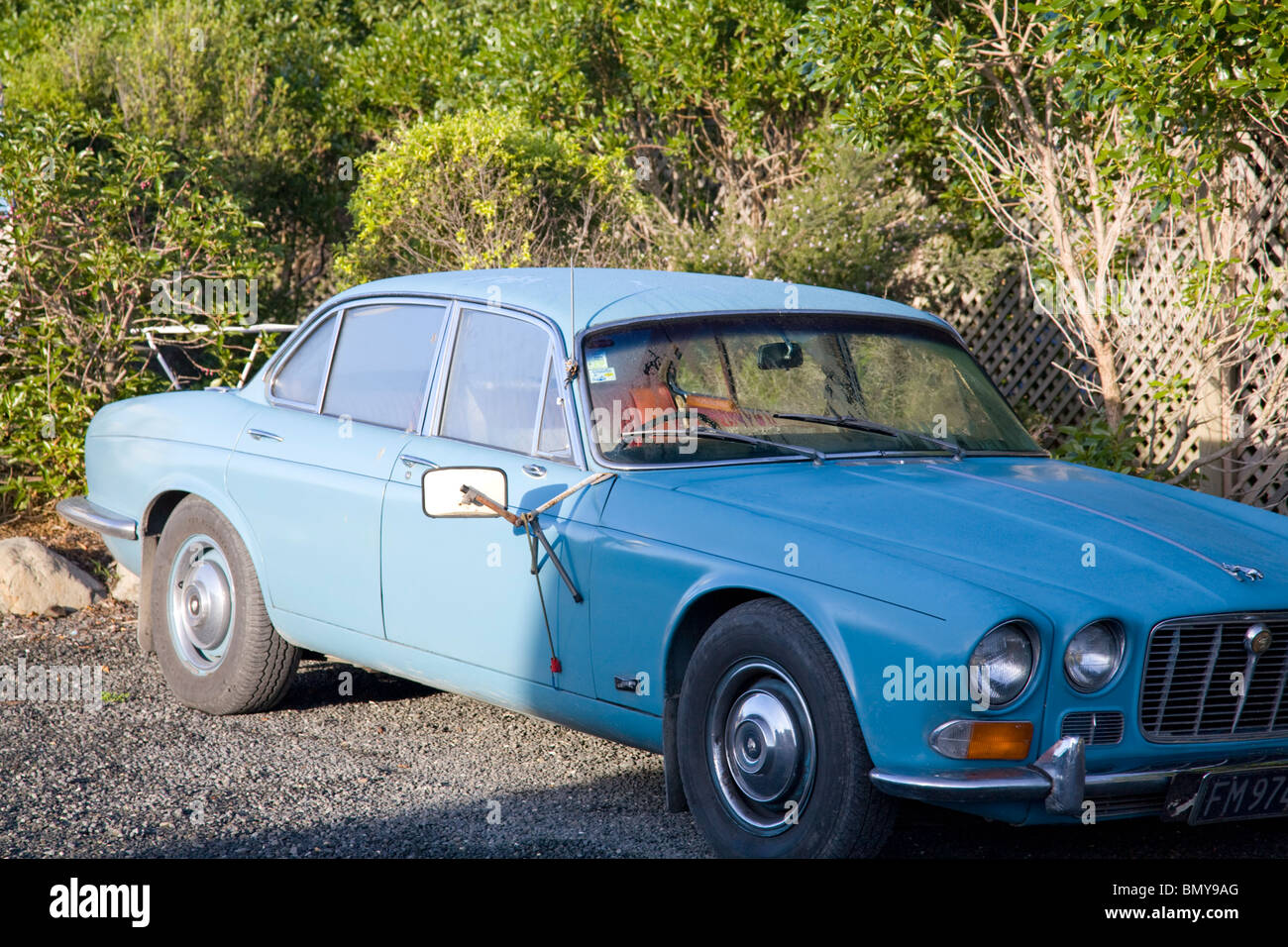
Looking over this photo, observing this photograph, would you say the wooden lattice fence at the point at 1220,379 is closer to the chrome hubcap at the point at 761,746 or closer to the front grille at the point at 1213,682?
the front grille at the point at 1213,682

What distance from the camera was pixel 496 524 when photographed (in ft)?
15.3

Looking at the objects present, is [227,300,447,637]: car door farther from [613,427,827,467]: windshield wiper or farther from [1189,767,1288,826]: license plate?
[1189,767,1288,826]: license plate

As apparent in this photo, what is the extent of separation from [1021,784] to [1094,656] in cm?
38

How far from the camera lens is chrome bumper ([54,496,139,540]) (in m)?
6.23

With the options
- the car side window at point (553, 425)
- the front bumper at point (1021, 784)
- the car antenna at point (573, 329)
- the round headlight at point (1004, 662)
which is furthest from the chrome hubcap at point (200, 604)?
the round headlight at point (1004, 662)

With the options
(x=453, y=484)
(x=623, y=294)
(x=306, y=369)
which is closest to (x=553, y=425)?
(x=453, y=484)

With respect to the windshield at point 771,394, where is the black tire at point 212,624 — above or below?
below

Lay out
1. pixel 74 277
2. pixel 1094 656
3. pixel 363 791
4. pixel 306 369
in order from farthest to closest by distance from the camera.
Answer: pixel 74 277 → pixel 306 369 → pixel 363 791 → pixel 1094 656

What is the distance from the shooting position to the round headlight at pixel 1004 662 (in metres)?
3.56

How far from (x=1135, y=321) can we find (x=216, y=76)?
8647 millimetres

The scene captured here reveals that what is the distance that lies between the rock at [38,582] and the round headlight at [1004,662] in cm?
559

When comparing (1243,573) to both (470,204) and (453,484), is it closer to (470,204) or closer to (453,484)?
(453,484)

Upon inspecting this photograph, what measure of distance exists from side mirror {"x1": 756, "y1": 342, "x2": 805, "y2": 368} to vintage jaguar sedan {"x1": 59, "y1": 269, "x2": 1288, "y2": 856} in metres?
0.01
